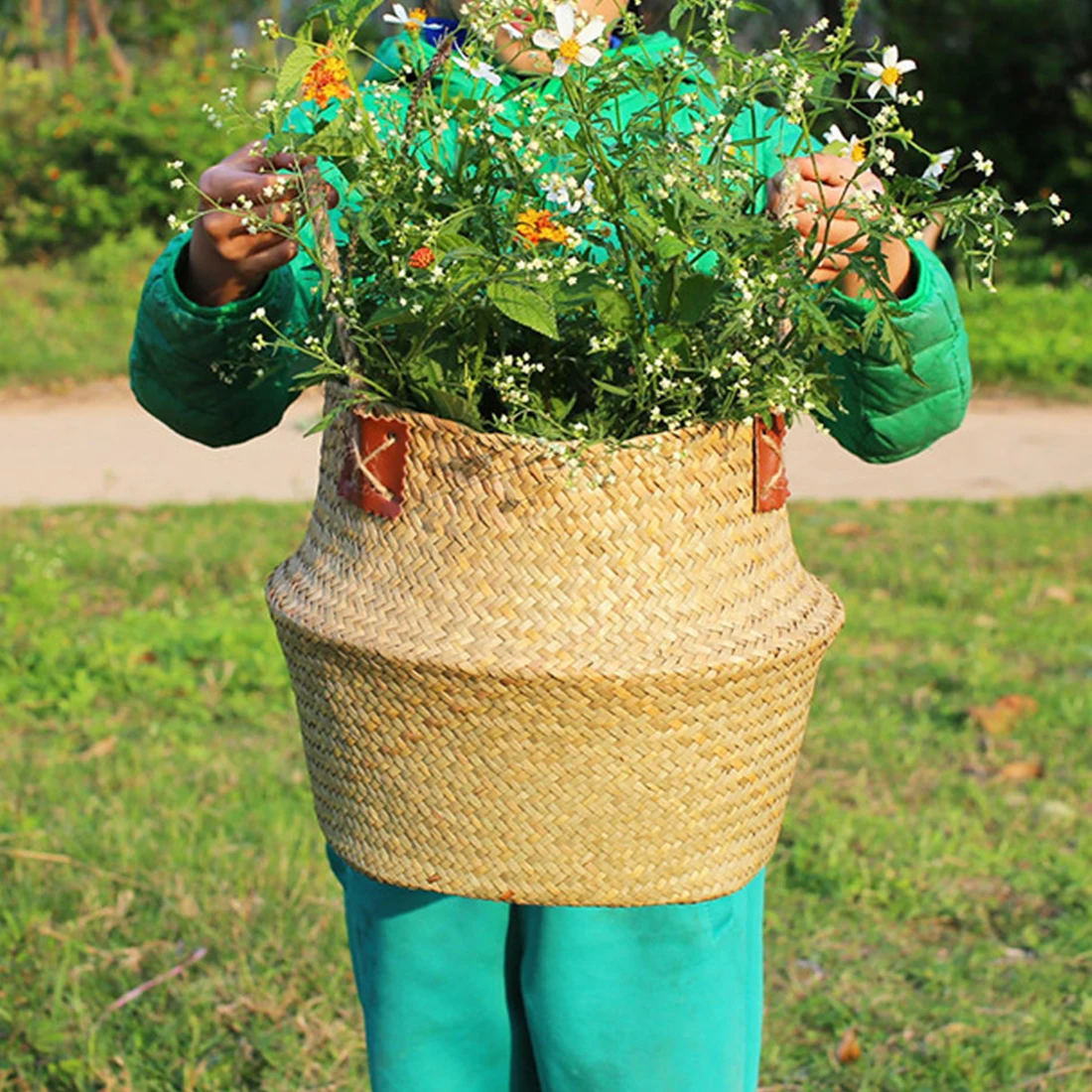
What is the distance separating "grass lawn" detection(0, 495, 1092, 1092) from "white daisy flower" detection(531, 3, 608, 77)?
5.64 feet

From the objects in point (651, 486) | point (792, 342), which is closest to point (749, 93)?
point (792, 342)

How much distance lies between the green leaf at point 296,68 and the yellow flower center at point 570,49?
238 millimetres

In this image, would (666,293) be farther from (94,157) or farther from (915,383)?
(94,157)

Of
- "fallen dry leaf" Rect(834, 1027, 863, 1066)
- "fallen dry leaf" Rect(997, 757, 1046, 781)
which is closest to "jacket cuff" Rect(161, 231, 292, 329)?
"fallen dry leaf" Rect(834, 1027, 863, 1066)

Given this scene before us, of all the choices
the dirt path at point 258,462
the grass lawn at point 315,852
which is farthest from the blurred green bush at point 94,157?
the grass lawn at point 315,852

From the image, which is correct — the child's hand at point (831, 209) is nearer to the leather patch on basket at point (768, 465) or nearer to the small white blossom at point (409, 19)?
the leather patch on basket at point (768, 465)

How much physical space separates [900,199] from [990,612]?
11.2 ft

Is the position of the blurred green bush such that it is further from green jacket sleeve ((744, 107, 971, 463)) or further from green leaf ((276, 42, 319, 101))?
green leaf ((276, 42, 319, 101))

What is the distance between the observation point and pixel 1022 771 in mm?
3625

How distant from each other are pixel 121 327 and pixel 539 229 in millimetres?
7928

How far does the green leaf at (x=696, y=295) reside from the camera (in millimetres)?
Answer: 1346

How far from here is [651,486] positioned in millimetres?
1421

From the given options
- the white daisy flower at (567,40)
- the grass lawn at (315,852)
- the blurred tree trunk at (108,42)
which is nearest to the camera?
the white daisy flower at (567,40)

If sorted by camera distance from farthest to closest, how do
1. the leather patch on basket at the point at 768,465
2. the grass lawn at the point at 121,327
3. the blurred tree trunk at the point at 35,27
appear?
1. the blurred tree trunk at the point at 35,27
2. the grass lawn at the point at 121,327
3. the leather patch on basket at the point at 768,465
